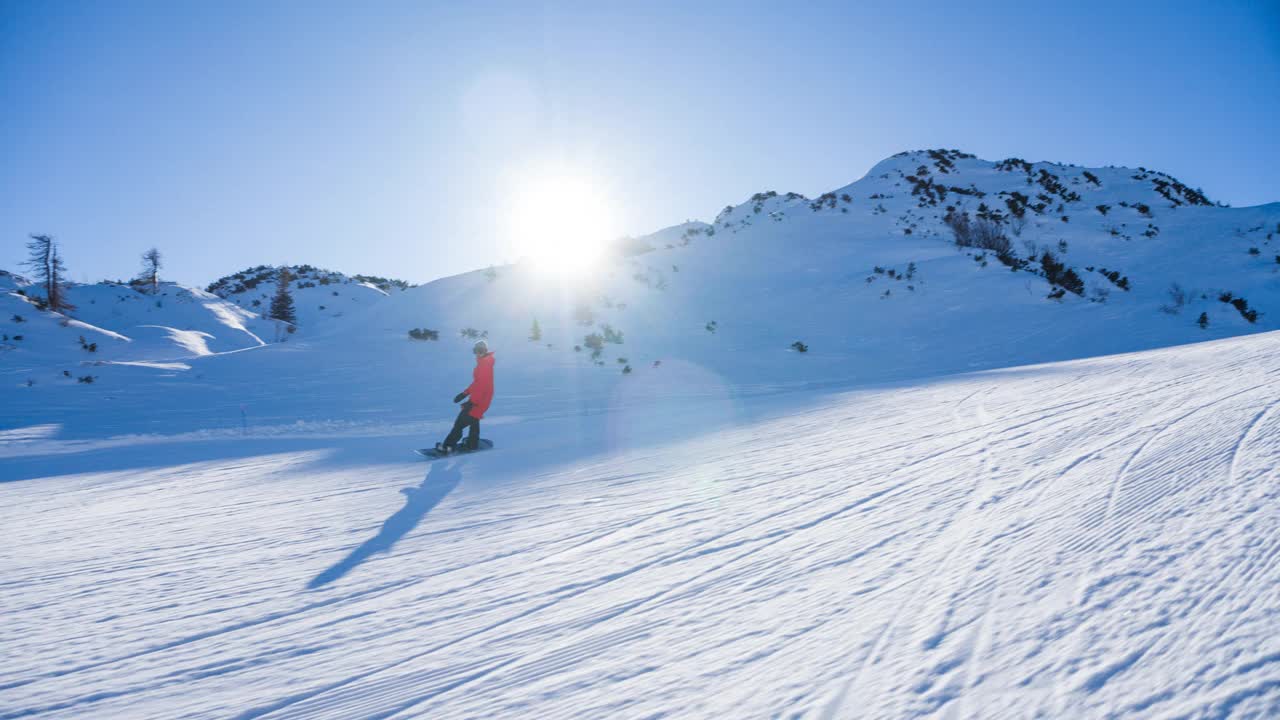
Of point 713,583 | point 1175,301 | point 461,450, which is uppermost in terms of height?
point 1175,301

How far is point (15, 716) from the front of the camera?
2.39 m

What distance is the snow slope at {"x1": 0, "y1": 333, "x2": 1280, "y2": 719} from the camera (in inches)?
83.4

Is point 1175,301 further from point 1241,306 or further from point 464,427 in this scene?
point 464,427

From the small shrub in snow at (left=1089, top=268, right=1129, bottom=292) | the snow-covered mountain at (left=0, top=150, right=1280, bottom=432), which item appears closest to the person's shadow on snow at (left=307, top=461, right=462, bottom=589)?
the snow-covered mountain at (left=0, top=150, right=1280, bottom=432)

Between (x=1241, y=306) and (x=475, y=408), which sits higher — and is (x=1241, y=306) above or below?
above

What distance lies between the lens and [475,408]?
7672mm

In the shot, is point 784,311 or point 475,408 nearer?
point 475,408

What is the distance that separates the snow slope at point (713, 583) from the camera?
212cm

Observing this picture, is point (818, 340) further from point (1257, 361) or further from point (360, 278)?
point (360, 278)

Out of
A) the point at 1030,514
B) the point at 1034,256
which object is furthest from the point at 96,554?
the point at 1034,256

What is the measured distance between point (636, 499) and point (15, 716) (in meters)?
3.58

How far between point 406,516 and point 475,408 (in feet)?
9.46

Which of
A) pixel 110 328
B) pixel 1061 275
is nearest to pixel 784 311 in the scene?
pixel 1061 275

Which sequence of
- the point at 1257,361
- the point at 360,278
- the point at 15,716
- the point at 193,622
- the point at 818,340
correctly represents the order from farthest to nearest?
the point at 360,278
the point at 818,340
the point at 1257,361
the point at 193,622
the point at 15,716
